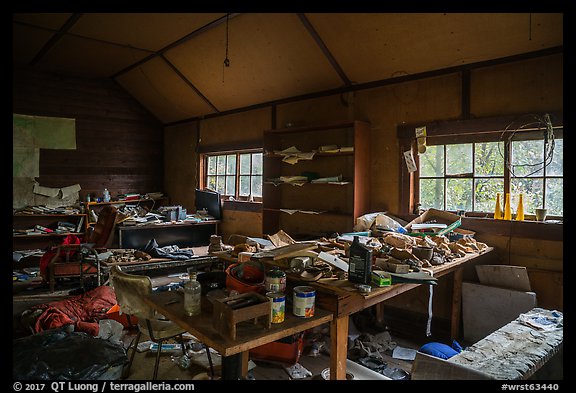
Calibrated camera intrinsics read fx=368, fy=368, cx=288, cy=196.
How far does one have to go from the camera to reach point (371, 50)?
12.5 ft

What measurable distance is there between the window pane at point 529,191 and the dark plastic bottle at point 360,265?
2102 millimetres

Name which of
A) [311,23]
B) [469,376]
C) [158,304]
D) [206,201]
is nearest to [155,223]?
[206,201]

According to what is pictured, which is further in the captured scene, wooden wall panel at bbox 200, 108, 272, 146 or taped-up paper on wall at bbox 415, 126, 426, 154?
wooden wall panel at bbox 200, 108, 272, 146

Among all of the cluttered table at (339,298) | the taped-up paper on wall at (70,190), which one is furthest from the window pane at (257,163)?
the cluttered table at (339,298)

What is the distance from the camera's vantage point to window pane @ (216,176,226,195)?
6555 mm

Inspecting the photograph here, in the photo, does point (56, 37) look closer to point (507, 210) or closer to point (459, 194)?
point (459, 194)

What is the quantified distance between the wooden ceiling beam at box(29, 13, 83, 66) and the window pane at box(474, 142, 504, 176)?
15.6ft

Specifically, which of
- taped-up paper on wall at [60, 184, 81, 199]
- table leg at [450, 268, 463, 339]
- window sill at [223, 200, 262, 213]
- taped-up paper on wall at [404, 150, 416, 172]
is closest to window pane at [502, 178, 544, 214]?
table leg at [450, 268, 463, 339]

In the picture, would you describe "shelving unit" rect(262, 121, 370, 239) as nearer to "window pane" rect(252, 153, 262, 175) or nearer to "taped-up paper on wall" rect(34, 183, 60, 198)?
"window pane" rect(252, 153, 262, 175)

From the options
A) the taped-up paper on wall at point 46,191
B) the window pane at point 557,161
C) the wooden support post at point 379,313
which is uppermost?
the window pane at point 557,161

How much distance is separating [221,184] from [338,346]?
500cm

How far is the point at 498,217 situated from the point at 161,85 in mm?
5582

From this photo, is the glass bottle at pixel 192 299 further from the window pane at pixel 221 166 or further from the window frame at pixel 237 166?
the window pane at pixel 221 166

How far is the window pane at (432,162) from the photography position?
3795mm
